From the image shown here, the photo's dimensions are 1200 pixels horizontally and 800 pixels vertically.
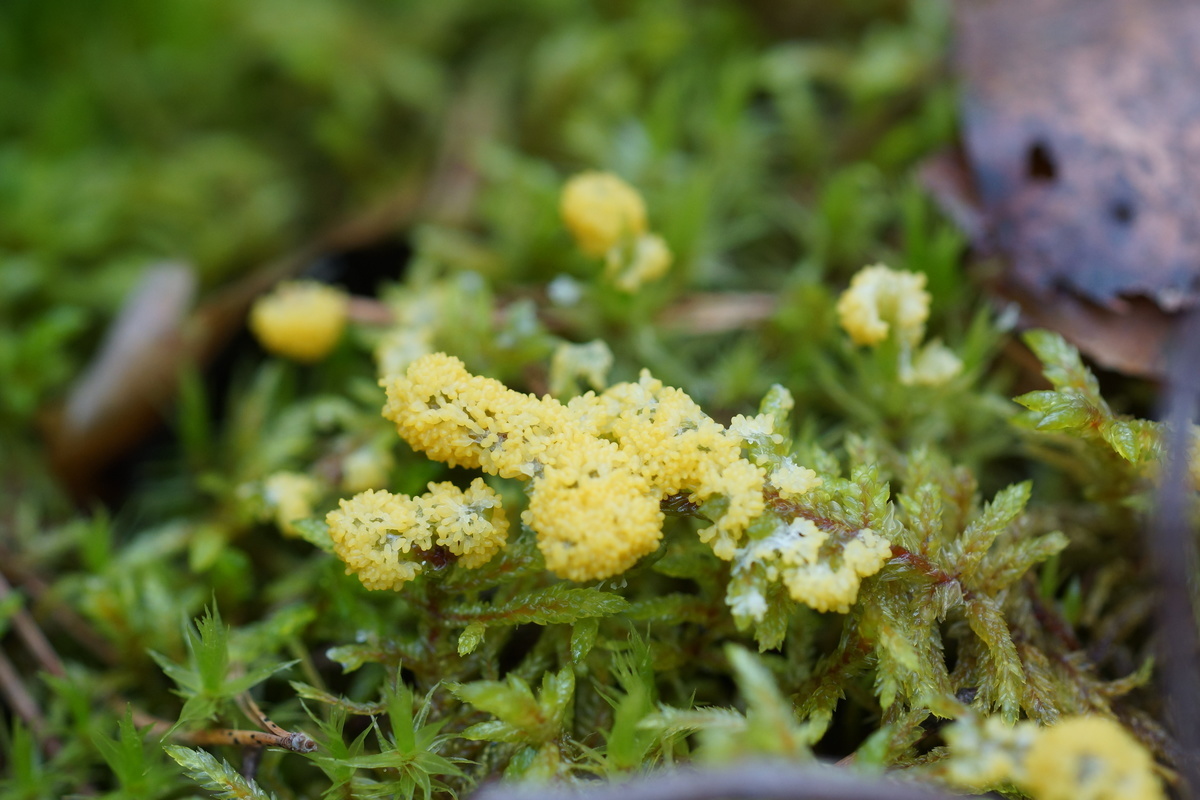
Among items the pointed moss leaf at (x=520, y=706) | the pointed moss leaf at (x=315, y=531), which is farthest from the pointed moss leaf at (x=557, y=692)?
the pointed moss leaf at (x=315, y=531)

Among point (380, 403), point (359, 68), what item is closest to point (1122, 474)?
point (380, 403)

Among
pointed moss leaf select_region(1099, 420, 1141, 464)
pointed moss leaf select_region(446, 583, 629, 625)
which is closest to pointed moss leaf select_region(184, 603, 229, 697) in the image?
pointed moss leaf select_region(446, 583, 629, 625)

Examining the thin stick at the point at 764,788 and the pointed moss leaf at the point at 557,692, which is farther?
the pointed moss leaf at the point at 557,692

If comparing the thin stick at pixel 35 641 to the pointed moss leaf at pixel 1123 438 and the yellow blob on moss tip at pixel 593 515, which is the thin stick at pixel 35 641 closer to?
the yellow blob on moss tip at pixel 593 515

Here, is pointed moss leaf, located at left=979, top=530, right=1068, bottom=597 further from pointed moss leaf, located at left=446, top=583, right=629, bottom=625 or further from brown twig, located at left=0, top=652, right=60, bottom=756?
brown twig, located at left=0, top=652, right=60, bottom=756

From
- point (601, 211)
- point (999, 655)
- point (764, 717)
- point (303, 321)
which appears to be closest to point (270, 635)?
point (303, 321)
